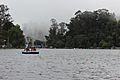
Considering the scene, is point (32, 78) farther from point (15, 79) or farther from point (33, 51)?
point (33, 51)

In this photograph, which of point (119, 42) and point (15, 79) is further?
point (119, 42)

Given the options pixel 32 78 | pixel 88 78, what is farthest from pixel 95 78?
pixel 32 78

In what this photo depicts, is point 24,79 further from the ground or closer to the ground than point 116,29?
closer to the ground

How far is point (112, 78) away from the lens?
43594 mm

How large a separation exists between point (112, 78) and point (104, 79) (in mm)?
1403

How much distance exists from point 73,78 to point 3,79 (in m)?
7.86

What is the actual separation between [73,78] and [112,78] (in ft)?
14.5

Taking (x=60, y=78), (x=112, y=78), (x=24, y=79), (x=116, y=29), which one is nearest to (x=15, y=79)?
(x=24, y=79)

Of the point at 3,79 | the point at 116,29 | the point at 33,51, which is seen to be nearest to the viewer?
the point at 3,79

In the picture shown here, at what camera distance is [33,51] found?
128375mm

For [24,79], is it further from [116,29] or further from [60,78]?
[116,29]

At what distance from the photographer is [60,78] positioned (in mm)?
43312

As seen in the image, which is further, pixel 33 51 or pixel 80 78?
pixel 33 51

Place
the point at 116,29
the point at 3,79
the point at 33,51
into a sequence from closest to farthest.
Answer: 1. the point at 3,79
2. the point at 33,51
3. the point at 116,29
